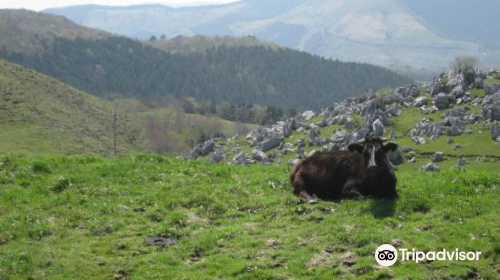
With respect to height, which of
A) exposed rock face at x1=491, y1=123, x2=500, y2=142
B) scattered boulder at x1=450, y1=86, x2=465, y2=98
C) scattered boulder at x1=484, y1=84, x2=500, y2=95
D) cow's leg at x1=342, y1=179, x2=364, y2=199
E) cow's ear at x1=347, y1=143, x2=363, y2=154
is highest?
cow's ear at x1=347, y1=143, x2=363, y2=154

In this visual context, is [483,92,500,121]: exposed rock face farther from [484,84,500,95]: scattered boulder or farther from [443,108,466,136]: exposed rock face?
[484,84,500,95]: scattered boulder

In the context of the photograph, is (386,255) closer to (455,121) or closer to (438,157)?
(438,157)

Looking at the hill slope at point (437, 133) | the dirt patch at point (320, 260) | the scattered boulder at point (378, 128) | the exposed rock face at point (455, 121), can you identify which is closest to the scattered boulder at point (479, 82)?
the hill slope at point (437, 133)

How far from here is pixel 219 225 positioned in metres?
19.6

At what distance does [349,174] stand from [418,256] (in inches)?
274

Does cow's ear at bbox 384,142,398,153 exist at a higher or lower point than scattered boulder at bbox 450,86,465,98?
higher

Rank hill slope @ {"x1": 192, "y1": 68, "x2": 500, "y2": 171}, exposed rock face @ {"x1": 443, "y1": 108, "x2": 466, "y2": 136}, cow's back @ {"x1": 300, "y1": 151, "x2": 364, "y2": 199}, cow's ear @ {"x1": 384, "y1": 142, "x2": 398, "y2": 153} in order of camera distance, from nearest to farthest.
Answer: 1. cow's ear @ {"x1": 384, "y1": 142, "x2": 398, "y2": 153}
2. cow's back @ {"x1": 300, "y1": 151, "x2": 364, "y2": 199}
3. hill slope @ {"x1": 192, "y1": 68, "x2": 500, "y2": 171}
4. exposed rock face @ {"x1": 443, "y1": 108, "x2": 466, "y2": 136}

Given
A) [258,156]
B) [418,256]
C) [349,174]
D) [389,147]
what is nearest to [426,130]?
[258,156]

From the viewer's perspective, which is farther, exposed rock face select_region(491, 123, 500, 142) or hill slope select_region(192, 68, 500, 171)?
exposed rock face select_region(491, 123, 500, 142)

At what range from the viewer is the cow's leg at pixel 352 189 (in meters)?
21.0

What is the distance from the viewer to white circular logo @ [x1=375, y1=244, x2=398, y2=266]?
1511 centimetres

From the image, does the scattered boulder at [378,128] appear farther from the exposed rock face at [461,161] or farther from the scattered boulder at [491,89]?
the exposed rock face at [461,161]

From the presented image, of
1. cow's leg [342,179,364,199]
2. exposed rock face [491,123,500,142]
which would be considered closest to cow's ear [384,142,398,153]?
cow's leg [342,179,364,199]

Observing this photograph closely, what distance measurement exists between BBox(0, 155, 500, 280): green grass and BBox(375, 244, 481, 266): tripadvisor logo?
227 millimetres
